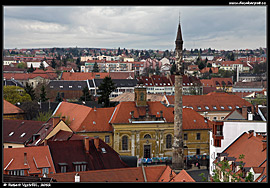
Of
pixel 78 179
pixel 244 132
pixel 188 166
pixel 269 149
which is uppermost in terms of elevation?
pixel 269 149

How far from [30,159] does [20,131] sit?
43.1 ft

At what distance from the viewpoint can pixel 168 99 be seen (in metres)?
63.8

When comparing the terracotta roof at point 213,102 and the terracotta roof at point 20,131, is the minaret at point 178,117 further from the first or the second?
the terracotta roof at point 213,102

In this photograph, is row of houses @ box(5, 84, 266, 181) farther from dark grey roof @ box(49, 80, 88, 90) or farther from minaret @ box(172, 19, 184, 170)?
dark grey roof @ box(49, 80, 88, 90)

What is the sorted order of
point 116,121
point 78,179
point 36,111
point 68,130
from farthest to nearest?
point 36,111
point 116,121
point 68,130
point 78,179

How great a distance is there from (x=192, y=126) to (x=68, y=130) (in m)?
12.6

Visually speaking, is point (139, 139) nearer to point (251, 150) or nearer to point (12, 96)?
point (251, 150)

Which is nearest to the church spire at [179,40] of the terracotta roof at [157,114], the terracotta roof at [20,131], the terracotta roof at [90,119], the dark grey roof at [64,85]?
the terracotta roof at [157,114]

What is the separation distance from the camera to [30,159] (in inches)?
1091

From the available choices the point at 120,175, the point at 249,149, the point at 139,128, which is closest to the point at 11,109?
the point at 139,128

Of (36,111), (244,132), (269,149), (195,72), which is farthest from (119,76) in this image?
(269,149)

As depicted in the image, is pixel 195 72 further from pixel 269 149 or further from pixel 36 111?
pixel 269 149

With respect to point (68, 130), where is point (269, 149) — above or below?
above

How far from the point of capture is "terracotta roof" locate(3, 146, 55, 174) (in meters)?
27.1
